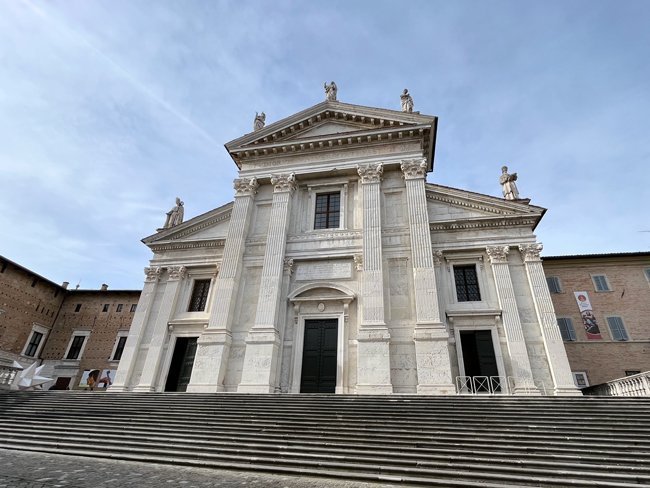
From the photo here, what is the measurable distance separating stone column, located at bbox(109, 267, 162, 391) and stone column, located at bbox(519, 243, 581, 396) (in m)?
18.6

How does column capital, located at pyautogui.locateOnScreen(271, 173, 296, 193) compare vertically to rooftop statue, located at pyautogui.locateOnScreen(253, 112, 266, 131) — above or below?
below

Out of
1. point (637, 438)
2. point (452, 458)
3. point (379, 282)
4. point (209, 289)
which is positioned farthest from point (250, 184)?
point (637, 438)

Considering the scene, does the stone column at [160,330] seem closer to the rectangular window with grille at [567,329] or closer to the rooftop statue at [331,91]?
the rooftop statue at [331,91]

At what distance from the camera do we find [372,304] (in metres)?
14.1

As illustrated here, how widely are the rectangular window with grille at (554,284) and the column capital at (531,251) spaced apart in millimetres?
8724

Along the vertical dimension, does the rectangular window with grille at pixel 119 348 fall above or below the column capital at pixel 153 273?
below

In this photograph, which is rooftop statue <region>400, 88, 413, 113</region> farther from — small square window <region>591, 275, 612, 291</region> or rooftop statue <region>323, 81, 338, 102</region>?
small square window <region>591, 275, 612, 291</region>

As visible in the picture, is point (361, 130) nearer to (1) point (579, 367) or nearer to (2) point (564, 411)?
(2) point (564, 411)

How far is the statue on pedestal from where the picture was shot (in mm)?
21562

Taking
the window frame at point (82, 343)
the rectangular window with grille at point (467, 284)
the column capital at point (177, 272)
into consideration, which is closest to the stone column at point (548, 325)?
the rectangular window with grille at point (467, 284)

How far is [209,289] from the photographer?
18672 mm

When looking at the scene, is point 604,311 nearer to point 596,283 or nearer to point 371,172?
point 596,283

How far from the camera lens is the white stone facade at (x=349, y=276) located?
13.5 meters

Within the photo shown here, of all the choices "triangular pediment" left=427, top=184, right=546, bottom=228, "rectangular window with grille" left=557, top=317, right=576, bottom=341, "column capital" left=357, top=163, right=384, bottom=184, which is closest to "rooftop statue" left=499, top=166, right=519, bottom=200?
"triangular pediment" left=427, top=184, right=546, bottom=228
